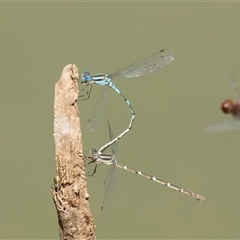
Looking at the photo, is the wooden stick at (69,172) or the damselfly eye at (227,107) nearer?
the damselfly eye at (227,107)

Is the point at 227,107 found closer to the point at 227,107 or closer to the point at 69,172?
the point at 227,107

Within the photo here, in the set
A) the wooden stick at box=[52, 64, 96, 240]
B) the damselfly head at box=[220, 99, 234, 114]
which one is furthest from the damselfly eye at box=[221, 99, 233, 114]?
the wooden stick at box=[52, 64, 96, 240]

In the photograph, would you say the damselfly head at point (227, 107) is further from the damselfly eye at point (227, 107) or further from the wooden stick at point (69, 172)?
the wooden stick at point (69, 172)

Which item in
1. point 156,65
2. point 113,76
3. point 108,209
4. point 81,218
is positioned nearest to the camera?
point 81,218

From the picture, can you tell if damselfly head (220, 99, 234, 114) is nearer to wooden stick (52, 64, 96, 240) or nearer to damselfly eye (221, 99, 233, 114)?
damselfly eye (221, 99, 233, 114)

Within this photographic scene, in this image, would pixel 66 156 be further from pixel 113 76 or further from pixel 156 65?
pixel 156 65

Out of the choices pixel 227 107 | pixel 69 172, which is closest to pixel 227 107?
pixel 227 107

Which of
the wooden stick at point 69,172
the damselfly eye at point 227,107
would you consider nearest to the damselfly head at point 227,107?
the damselfly eye at point 227,107

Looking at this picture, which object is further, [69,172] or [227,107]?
[69,172]

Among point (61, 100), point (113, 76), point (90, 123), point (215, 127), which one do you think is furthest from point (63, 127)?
point (113, 76)

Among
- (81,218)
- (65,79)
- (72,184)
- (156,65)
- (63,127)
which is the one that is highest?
(156,65)

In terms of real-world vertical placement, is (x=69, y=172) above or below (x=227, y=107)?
below
